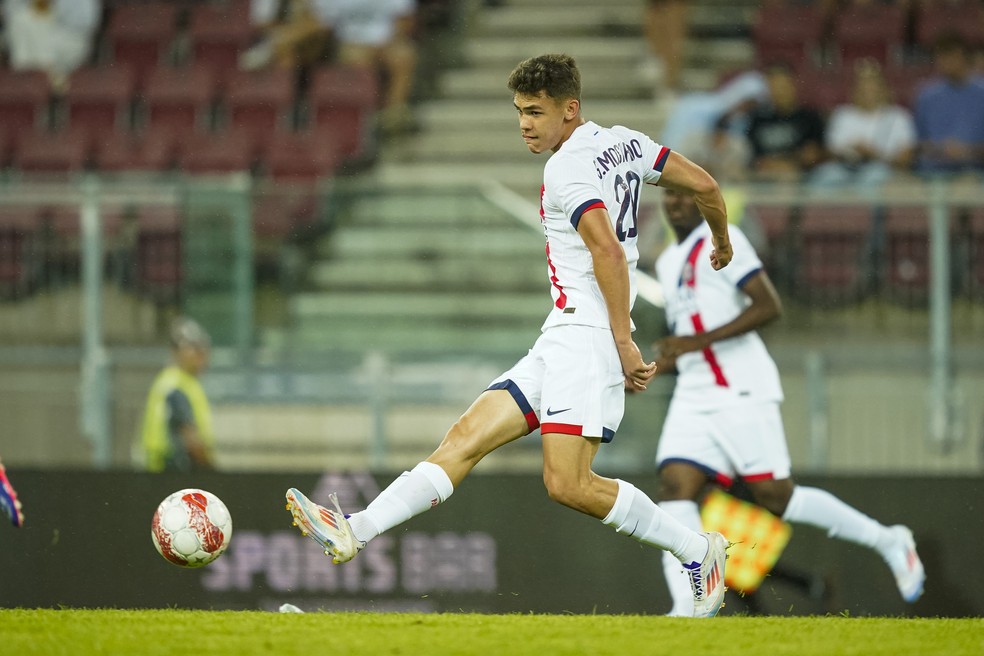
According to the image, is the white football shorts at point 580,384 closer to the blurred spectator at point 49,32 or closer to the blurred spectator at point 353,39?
the blurred spectator at point 353,39

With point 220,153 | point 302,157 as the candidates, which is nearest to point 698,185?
point 302,157

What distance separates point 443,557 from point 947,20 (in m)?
7.78

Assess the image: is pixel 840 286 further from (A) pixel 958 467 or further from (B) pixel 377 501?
(B) pixel 377 501

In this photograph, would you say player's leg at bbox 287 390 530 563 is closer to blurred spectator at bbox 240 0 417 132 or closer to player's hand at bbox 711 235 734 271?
player's hand at bbox 711 235 734 271

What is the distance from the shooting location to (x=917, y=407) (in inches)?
381

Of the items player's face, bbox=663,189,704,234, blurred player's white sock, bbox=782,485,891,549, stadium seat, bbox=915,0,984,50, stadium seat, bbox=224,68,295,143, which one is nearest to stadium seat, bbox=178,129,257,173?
stadium seat, bbox=224,68,295,143

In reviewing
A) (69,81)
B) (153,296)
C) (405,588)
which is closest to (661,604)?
(405,588)

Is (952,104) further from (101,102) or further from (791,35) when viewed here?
(101,102)

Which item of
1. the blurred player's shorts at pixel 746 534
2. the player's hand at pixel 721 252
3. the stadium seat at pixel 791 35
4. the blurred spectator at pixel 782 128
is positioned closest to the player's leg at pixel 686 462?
the blurred player's shorts at pixel 746 534

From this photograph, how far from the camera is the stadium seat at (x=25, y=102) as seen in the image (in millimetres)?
14109

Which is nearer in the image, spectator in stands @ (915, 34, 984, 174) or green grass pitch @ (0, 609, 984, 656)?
green grass pitch @ (0, 609, 984, 656)

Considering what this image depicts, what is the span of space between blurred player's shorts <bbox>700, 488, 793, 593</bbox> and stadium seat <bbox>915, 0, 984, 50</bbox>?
260 inches

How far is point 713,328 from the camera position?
24.5ft

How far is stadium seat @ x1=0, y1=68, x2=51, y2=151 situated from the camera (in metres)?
14.1
